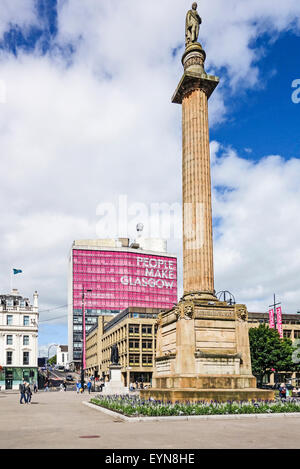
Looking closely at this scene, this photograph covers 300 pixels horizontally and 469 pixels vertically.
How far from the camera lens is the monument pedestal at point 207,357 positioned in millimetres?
25344

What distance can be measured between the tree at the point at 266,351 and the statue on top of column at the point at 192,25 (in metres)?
35.7

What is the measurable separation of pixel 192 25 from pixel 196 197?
13.6 meters

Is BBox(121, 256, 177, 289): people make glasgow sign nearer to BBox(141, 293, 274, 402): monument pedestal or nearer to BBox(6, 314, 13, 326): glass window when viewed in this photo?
BBox(6, 314, 13, 326): glass window

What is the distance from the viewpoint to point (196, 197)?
30703 millimetres

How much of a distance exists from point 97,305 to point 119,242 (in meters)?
24.1

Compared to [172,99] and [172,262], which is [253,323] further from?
[172,262]

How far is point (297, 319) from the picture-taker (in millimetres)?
99312

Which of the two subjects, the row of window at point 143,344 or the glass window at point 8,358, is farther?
the row of window at point 143,344

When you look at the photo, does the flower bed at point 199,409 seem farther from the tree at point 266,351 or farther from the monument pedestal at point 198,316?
the tree at point 266,351

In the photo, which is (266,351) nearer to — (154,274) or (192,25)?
(192,25)

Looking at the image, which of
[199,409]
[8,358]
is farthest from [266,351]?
[8,358]

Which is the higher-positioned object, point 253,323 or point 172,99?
point 172,99

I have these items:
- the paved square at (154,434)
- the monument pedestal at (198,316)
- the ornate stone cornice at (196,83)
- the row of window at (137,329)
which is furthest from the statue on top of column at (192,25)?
the row of window at (137,329)
